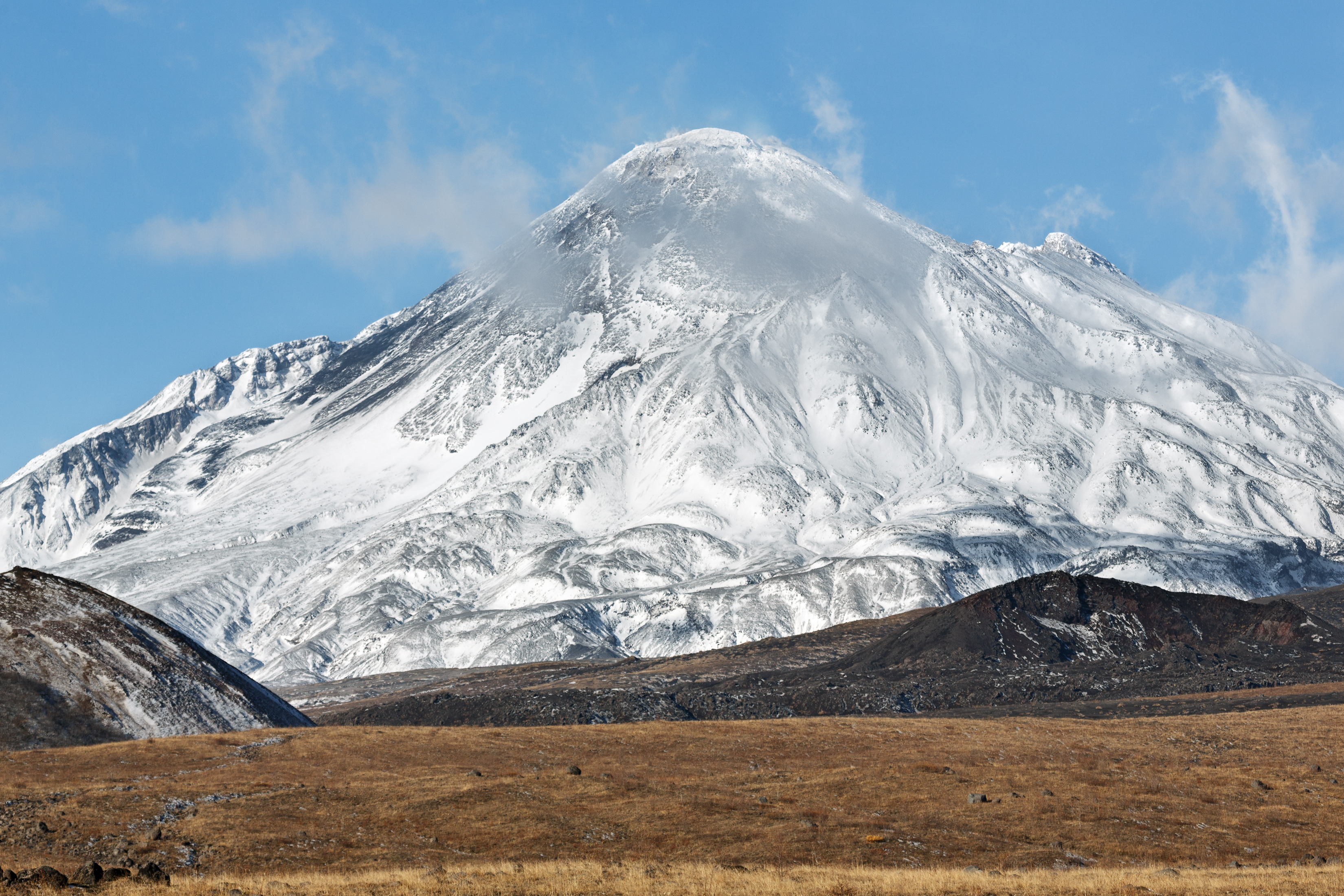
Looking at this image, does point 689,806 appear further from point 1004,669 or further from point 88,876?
point 1004,669

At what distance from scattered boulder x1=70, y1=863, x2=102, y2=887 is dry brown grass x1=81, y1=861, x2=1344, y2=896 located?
713mm

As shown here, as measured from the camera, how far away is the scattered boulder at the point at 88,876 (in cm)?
3300

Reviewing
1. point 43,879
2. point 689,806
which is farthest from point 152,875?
point 689,806

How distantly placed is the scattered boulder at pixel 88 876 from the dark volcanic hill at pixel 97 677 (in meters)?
34.0

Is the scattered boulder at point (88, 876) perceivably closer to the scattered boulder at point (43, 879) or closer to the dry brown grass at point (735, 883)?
the scattered boulder at point (43, 879)

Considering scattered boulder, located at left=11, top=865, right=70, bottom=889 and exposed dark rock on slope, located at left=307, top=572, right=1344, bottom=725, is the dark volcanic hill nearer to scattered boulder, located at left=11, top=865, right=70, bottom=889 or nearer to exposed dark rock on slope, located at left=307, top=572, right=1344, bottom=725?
scattered boulder, located at left=11, top=865, right=70, bottom=889

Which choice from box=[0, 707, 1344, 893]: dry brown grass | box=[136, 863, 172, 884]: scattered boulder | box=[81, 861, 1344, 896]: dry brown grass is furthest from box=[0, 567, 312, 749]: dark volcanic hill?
box=[81, 861, 1344, 896]: dry brown grass

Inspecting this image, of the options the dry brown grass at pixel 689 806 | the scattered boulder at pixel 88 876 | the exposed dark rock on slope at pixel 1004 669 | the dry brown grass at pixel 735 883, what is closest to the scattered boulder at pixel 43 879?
the scattered boulder at pixel 88 876

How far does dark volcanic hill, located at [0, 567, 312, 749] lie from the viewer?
2630 inches

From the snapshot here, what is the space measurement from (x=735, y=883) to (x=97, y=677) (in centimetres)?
4983

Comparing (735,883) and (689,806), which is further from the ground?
(689,806)

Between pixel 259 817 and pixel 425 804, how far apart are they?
6.15 m

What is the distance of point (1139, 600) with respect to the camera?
530 ft

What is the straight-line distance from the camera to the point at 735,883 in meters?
34.9
